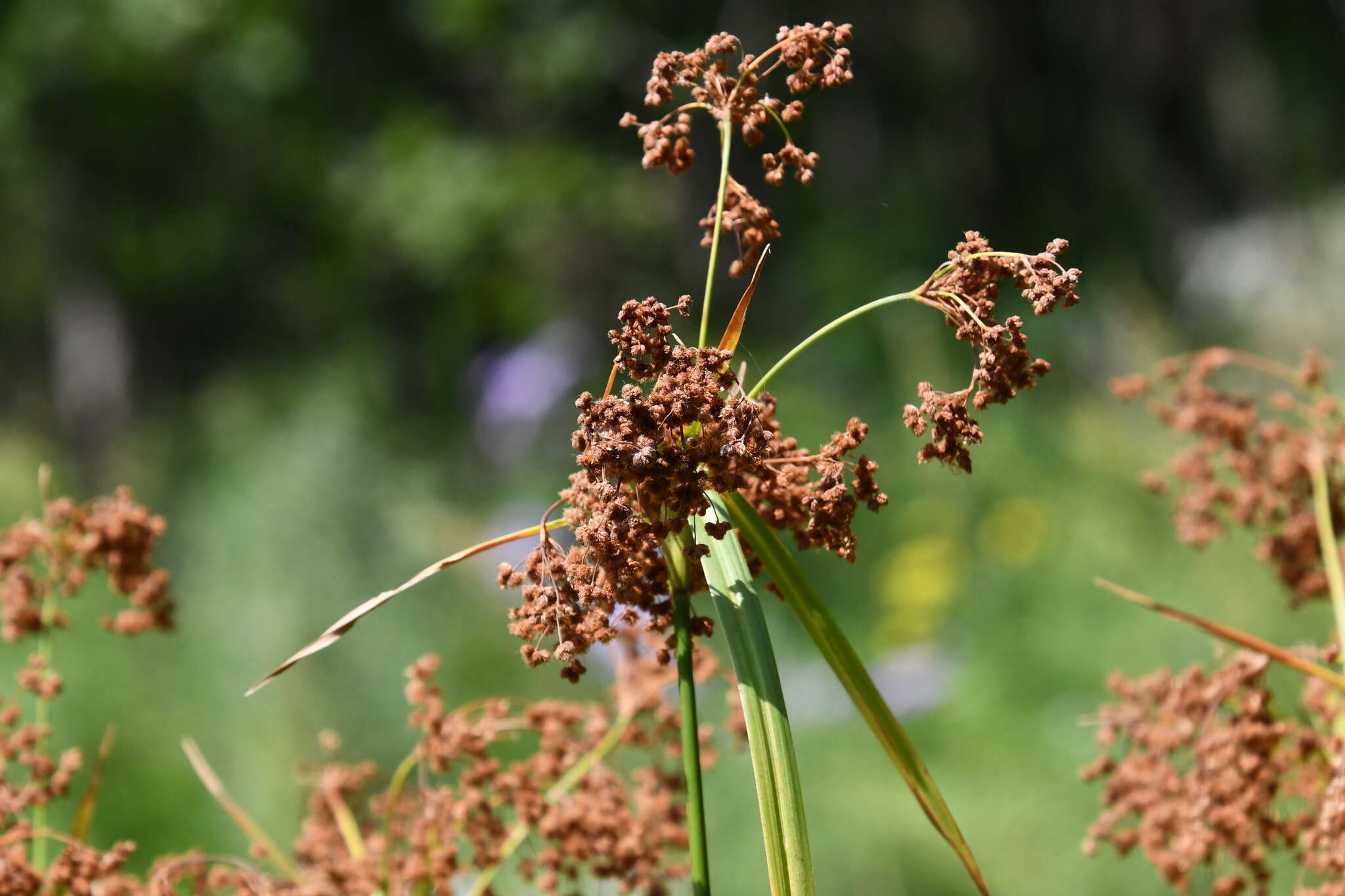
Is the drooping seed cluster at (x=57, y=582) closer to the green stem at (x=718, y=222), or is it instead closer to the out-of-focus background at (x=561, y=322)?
the green stem at (x=718, y=222)

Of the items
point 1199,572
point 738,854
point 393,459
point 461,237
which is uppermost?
point 461,237

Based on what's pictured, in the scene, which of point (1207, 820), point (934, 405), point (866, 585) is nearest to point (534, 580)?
point (934, 405)

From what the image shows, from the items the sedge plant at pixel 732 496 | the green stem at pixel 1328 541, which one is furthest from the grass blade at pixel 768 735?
the green stem at pixel 1328 541

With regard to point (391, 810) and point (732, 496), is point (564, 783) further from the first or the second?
point (732, 496)

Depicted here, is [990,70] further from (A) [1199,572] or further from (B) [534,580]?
(B) [534,580]

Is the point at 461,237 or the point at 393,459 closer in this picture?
the point at 393,459
